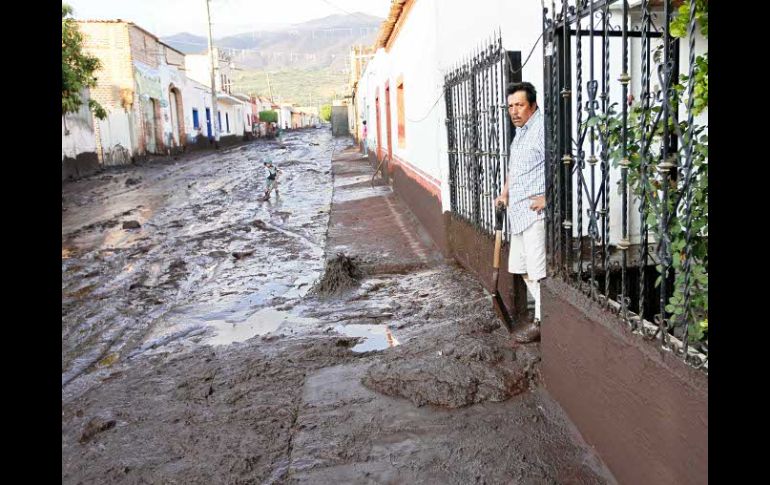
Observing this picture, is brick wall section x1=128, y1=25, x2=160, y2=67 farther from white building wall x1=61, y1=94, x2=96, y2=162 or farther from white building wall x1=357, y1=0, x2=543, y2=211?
white building wall x1=357, y1=0, x2=543, y2=211

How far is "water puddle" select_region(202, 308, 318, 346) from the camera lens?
503 centimetres

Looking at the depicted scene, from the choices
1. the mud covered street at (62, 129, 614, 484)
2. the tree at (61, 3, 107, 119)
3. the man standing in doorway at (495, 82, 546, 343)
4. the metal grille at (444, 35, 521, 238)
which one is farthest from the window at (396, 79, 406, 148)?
the tree at (61, 3, 107, 119)

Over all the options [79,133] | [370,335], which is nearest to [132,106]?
[79,133]

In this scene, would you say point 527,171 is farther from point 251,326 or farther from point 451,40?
point 451,40

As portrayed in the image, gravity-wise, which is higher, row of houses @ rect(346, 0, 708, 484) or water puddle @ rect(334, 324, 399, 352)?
row of houses @ rect(346, 0, 708, 484)

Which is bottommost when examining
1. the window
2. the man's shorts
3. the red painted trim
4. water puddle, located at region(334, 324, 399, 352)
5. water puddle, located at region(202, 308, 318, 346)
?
water puddle, located at region(202, 308, 318, 346)

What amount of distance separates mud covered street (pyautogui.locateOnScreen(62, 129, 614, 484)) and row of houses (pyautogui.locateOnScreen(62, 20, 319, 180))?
522 inches

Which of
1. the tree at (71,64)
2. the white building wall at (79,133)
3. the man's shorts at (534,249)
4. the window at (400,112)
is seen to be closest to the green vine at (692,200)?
the man's shorts at (534,249)

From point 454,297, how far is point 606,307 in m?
2.92

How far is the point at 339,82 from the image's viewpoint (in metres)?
161

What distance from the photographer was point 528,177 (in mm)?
3926
